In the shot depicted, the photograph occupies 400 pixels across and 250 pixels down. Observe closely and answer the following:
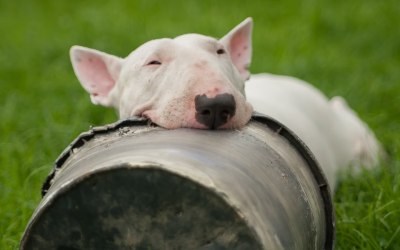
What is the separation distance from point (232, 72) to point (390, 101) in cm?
331

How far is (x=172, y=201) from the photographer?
1.57m

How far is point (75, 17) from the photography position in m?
7.62

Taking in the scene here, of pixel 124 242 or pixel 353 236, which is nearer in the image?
pixel 124 242

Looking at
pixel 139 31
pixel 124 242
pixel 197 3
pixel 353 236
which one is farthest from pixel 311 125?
pixel 197 3

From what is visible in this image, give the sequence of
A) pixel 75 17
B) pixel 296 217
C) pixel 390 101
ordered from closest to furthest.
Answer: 1. pixel 296 217
2. pixel 390 101
3. pixel 75 17

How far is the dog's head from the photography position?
6.74 ft

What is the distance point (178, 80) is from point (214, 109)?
0.82 ft

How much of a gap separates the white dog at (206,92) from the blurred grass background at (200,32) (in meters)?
0.42

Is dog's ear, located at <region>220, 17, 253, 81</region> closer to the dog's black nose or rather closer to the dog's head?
the dog's head

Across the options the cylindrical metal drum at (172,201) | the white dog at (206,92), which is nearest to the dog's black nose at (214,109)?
the white dog at (206,92)

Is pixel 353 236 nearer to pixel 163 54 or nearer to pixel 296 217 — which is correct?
pixel 296 217

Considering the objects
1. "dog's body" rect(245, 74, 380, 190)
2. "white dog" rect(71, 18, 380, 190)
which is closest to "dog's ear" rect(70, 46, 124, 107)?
"white dog" rect(71, 18, 380, 190)

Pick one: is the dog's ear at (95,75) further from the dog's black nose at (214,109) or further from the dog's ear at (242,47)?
the dog's black nose at (214,109)

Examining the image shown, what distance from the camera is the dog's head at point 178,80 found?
2055mm
